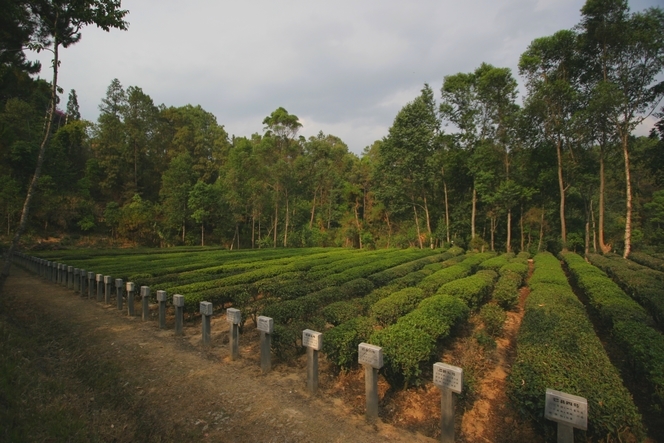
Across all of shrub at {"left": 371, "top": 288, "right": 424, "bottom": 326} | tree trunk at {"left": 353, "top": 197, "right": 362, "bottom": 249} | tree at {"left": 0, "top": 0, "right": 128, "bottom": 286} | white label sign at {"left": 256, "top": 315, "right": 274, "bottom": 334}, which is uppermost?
tree at {"left": 0, "top": 0, "right": 128, "bottom": 286}

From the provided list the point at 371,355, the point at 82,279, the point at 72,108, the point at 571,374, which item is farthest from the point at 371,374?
the point at 72,108

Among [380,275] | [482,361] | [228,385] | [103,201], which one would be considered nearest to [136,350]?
[228,385]

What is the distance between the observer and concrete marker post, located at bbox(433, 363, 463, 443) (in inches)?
137

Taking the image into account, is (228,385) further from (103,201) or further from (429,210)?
(103,201)

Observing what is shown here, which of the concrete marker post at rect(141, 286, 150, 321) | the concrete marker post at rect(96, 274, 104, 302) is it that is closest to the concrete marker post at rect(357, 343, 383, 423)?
the concrete marker post at rect(141, 286, 150, 321)

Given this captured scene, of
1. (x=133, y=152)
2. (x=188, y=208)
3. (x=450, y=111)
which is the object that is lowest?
(x=188, y=208)

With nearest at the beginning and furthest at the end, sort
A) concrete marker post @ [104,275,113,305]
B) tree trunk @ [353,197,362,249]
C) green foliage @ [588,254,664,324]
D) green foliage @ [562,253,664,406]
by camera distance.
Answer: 1. green foliage @ [562,253,664,406]
2. green foliage @ [588,254,664,324]
3. concrete marker post @ [104,275,113,305]
4. tree trunk @ [353,197,362,249]

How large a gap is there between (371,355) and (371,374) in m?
0.26

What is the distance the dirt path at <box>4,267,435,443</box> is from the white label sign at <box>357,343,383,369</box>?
0.71m

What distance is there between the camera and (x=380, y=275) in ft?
38.3

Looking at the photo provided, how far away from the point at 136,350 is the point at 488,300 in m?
9.34

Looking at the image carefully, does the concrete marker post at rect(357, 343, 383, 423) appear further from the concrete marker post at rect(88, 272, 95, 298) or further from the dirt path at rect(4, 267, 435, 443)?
the concrete marker post at rect(88, 272, 95, 298)

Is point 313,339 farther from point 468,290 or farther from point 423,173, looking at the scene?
point 423,173

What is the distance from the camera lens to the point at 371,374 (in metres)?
4.04
